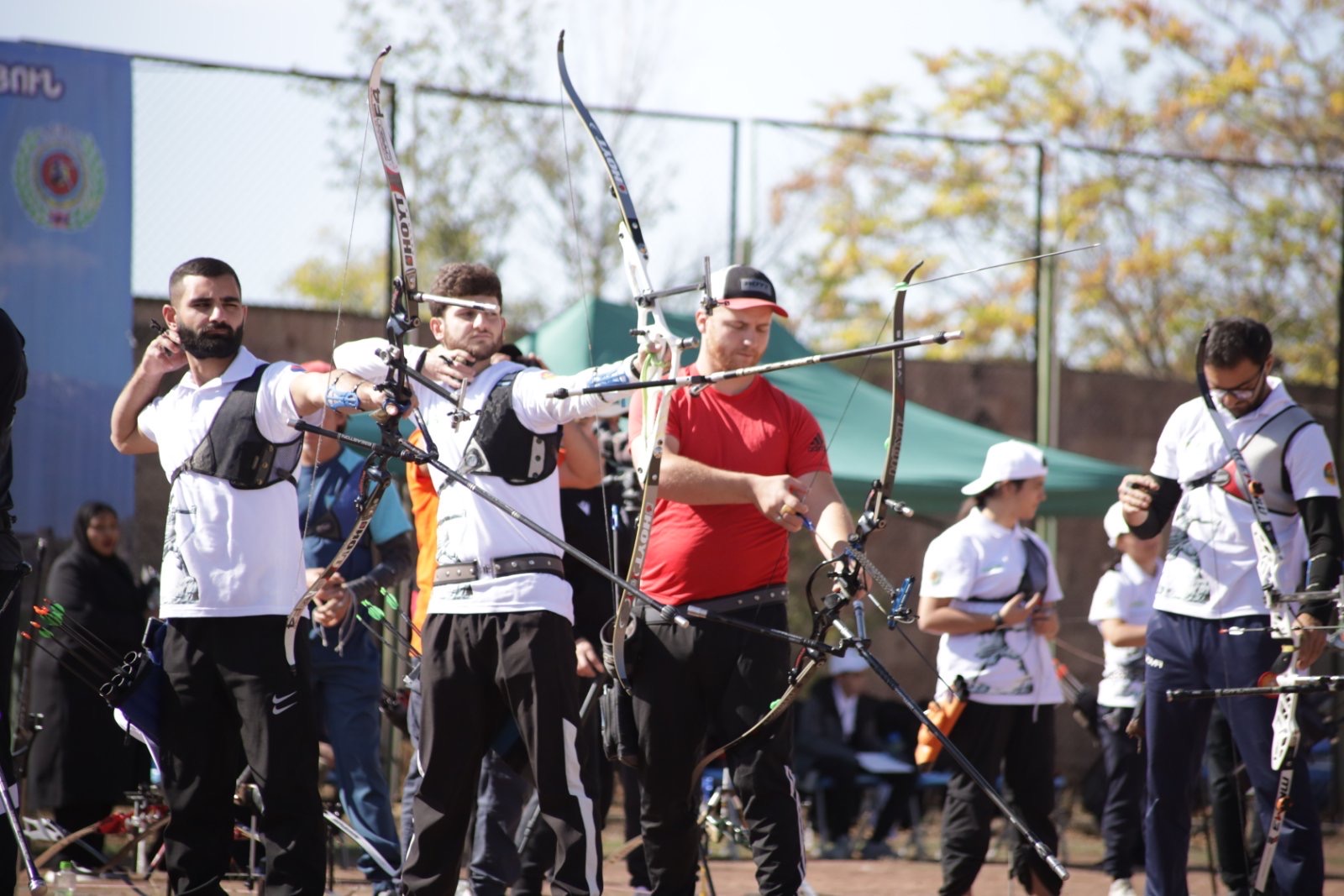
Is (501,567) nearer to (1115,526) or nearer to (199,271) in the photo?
(199,271)

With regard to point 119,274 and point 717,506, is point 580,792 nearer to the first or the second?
point 717,506

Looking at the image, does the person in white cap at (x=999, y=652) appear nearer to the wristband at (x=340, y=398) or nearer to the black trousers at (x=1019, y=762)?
the black trousers at (x=1019, y=762)

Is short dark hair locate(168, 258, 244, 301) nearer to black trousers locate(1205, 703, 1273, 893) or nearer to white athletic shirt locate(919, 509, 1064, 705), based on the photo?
white athletic shirt locate(919, 509, 1064, 705)

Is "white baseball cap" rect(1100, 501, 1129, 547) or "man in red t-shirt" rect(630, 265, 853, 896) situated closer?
"man in red t-shirt" rect(630, 265, 853, 896)

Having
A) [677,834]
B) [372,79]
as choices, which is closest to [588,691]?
[677,834]

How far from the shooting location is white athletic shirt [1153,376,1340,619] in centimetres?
435

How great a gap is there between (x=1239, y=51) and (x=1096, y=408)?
7361 millimetres

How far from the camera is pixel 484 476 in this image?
3.67 m

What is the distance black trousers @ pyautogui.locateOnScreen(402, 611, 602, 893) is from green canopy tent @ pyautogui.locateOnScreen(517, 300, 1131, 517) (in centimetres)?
354

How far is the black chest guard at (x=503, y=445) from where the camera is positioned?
3.66 meters

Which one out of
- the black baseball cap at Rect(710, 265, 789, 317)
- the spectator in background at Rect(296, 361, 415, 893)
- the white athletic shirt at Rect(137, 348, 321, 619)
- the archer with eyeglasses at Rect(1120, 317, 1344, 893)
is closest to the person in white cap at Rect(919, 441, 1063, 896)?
the archer with eyeglasses at Rect(1120, 317, 1344, 893)

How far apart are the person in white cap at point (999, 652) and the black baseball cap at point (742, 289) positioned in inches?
63.4

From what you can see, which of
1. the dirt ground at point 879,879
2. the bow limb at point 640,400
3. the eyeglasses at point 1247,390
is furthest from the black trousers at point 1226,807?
the bow limb at point 640,400

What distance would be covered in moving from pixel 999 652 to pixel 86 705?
12.8 ft
